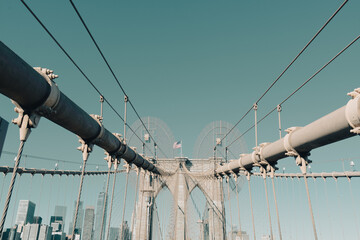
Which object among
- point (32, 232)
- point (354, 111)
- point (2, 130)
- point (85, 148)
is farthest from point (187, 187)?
point (32, 232)

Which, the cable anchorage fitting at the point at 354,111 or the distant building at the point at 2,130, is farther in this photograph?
the cable anchorage fitting at the point at 354,111

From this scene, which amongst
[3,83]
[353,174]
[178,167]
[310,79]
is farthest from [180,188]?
[3,83]

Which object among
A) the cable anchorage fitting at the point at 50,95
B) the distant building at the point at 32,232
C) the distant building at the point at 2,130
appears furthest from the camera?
the distant building at the point at 32,232

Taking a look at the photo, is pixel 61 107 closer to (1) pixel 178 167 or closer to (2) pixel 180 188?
(1) pixel 178 167

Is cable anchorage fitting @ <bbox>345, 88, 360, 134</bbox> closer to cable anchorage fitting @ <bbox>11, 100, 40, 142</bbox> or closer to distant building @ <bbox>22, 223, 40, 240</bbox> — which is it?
cable anchorage fitting @ <bbox>11, 100, 40, 142</bbox>

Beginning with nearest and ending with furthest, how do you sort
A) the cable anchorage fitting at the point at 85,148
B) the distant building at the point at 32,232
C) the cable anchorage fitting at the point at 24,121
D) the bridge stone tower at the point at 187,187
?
the cable anchorage fitting at the point at 24,121 < the cable anchorage fitting at the point at 85,148 < the bridge stone tower at the point at 187,187 < the distant building at the point at 32,232

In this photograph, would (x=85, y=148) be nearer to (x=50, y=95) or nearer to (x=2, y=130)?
(x=50, y=95)

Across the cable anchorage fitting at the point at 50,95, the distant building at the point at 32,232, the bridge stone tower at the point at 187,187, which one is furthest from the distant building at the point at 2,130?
the distant building at the point at 32,232

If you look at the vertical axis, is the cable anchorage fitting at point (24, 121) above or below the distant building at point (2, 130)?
above

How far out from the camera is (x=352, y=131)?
6.57m

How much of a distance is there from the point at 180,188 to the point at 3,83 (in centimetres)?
4675

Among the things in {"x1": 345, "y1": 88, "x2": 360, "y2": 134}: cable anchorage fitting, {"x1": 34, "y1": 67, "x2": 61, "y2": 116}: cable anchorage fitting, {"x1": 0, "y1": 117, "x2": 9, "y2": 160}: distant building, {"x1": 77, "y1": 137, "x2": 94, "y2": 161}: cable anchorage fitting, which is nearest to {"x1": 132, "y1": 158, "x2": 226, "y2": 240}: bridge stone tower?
{"x1": 77, "y1": 137, "x2": 94, "y2": 161}: cable anchorage fitting

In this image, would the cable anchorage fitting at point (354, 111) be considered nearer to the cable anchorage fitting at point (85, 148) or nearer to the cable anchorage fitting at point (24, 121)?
the cable anchorage fitting at point (24, 121)

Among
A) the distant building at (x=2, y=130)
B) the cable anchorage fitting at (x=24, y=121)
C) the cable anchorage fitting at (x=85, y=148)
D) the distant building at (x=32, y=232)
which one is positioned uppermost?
the cable anchorage fitting at (x=85, y=148)
